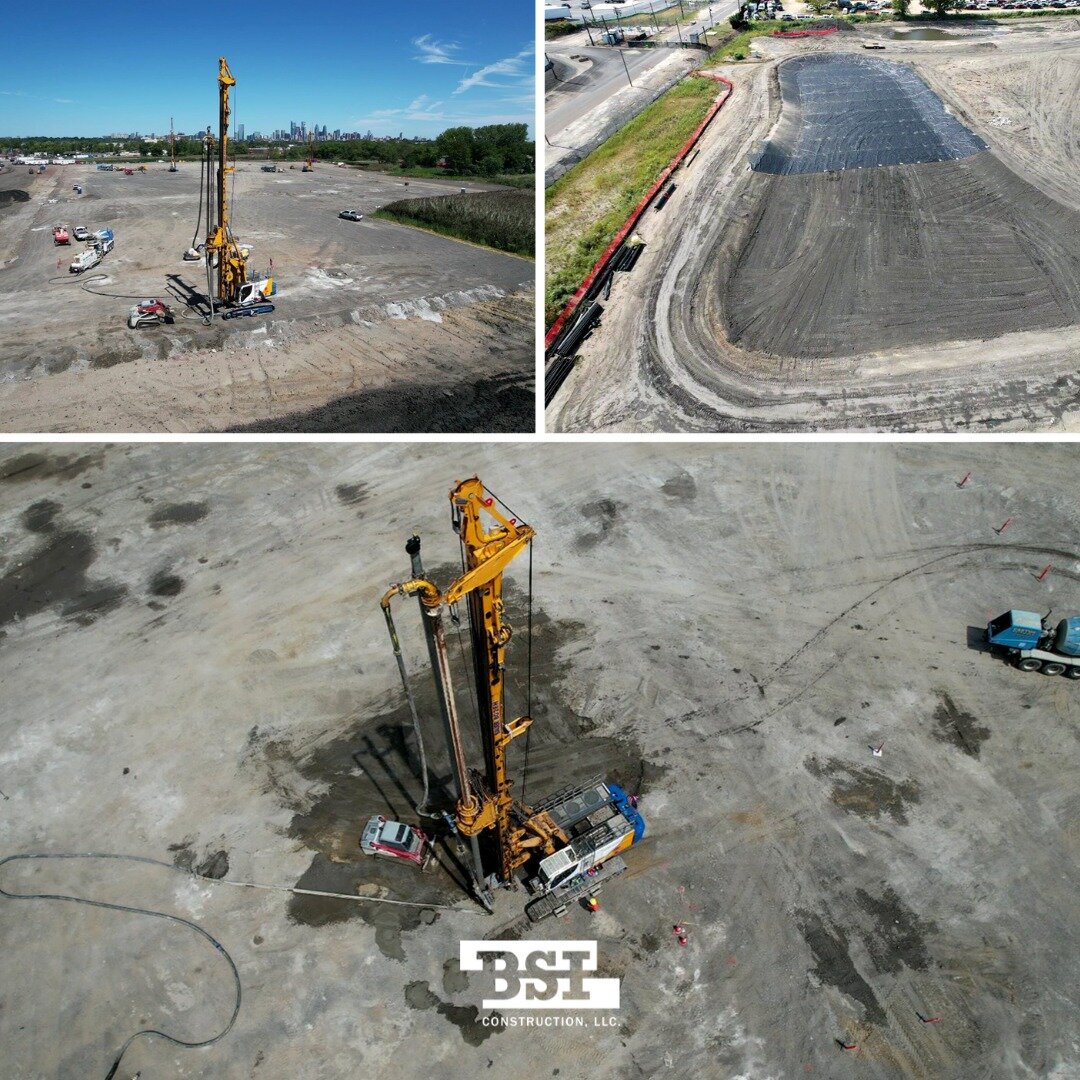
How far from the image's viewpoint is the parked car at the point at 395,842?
57.2ft

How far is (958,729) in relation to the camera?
68.9 feet

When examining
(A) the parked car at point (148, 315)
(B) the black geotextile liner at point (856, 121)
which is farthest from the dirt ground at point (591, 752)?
(B) the black geotextile liner at point (856, 121)

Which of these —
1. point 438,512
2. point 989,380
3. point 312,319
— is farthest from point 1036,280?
point 312,319

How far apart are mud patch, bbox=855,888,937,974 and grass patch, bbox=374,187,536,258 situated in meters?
42.5

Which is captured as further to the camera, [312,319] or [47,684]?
[312,319]

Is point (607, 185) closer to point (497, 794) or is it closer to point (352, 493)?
point (352, 493)

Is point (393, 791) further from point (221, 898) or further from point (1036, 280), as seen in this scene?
point (1036, 280)

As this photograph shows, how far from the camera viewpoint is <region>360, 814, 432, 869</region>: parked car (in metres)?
17.4

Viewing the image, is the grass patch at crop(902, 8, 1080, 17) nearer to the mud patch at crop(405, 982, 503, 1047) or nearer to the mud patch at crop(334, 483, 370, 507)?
the mud patch at crop(334, 483, 370, 507)

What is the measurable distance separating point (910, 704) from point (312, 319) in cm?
3269

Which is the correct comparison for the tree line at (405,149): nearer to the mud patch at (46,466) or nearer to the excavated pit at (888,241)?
the excavated pit at (888,241)

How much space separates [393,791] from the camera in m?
19.6

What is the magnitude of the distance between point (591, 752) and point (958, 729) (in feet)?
35.1

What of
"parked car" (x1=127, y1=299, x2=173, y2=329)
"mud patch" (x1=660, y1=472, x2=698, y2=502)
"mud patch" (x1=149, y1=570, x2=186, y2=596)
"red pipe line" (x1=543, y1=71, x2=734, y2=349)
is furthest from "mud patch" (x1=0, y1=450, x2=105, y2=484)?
"mud patch" (x1=660, y1=472, x2=698, y2=502)
